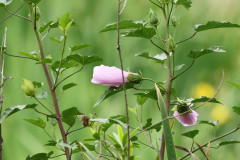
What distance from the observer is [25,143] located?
1.55m

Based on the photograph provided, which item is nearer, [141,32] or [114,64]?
[141,32]

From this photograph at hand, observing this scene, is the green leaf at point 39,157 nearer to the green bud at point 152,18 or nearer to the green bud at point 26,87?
the green bud at point 26,87

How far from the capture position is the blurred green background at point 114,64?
5.08 ft

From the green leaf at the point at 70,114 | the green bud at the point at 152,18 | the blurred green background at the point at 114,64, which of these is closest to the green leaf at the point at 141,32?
the green bud at the point at 152,18

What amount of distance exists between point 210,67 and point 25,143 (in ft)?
2.27

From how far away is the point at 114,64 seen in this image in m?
1.71

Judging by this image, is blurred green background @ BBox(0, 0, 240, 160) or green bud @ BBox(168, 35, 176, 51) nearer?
green bud @ BBox(168, 35, 176, 51)

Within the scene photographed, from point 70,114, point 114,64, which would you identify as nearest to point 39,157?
point 70,114

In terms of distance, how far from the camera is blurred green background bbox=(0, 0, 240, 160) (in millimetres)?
1547

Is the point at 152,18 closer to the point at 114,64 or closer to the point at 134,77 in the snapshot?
the point at 134,77

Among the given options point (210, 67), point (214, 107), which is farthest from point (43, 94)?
point (210, 67)

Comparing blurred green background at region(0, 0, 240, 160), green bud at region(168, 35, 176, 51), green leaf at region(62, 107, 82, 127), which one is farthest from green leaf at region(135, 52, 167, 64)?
blurred green background at region(0, 0, 240, 160)

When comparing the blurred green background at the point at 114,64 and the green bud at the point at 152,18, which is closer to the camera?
the green bud at the point at 152,18

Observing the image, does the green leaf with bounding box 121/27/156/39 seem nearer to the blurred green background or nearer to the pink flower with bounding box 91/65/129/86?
the pink flower with bounding box 91/65/129/86
